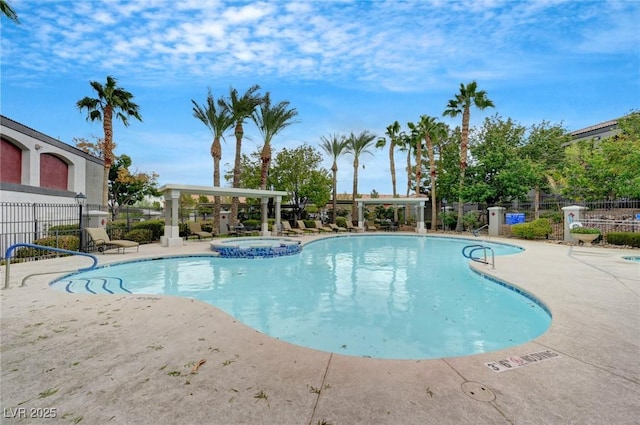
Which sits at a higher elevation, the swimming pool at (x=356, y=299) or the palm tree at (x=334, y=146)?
the palm tree at (x=334, y=146)

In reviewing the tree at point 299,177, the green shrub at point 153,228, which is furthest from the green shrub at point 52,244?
the tree at point 299,177

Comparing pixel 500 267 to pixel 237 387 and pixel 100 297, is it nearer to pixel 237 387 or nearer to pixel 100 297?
pixel 237 387

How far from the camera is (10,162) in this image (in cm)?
1422

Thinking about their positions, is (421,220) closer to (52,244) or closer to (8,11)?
(52,244)

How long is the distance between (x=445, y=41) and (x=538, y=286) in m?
9.36

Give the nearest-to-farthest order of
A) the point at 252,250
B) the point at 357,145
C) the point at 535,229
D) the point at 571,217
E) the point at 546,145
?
the point at 252,250 < the point at 571,217 < the point at 535,229 < the point at 546,145 < the point at 357,145

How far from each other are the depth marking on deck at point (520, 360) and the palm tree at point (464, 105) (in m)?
21.1

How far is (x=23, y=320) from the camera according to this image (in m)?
4.23

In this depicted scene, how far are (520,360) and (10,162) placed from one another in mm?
20504

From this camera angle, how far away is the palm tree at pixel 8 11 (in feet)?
19.7

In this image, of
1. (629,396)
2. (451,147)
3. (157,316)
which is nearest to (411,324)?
(629,396)

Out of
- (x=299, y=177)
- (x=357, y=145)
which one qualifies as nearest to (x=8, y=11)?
(x=299, y=177)

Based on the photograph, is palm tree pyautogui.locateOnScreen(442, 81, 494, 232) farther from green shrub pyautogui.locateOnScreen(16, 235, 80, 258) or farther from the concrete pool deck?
green shrub pyautogui.locateOnScreen(16, 235, 80, 258)

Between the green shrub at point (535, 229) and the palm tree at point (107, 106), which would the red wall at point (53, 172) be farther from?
the green shrub at point (535, 229)
